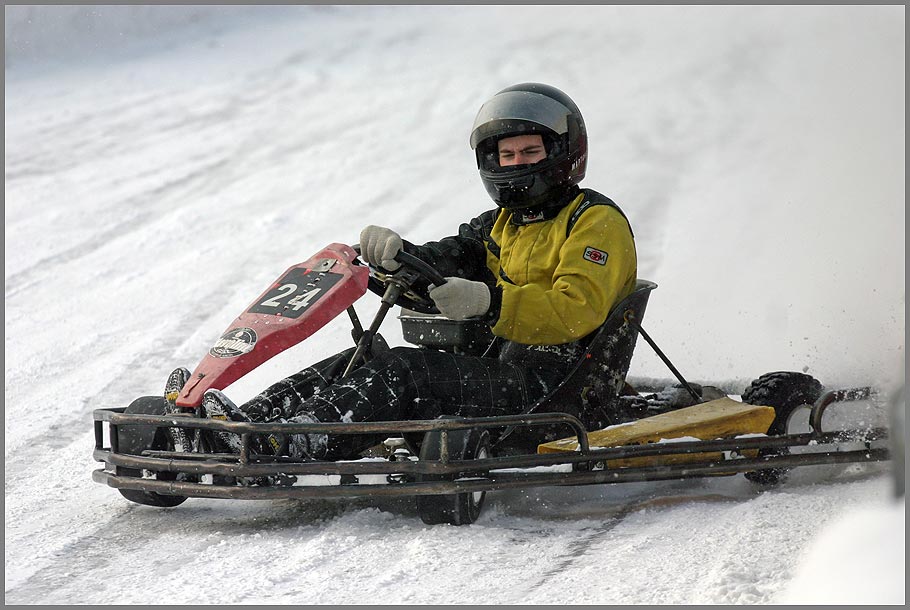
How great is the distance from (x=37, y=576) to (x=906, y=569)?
8.31 feet

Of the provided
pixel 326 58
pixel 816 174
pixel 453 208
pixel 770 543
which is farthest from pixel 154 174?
pixel 770 543

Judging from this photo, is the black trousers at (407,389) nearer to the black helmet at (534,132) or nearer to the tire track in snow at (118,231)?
the black helmet at (534,132)

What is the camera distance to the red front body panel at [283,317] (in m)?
3.88

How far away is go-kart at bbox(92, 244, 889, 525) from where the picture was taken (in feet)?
12.2

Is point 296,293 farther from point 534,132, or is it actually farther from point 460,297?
point 534,132

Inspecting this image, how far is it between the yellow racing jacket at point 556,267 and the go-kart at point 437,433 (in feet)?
0.48

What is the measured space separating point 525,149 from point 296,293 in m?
1.09

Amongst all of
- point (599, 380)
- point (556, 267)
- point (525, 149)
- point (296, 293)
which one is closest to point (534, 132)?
point (525, 149)

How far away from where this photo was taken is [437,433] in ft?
12.5

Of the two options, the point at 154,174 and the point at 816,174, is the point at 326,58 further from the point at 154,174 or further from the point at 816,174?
the point at 816,174

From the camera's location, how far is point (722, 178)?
392 inches

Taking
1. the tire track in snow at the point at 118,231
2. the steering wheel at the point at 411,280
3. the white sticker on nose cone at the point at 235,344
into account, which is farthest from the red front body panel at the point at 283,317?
the tire track in snow at the point at 118,231

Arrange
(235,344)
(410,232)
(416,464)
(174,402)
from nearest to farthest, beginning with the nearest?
(416,464) < (174,402) < (235,344) < (410,232)

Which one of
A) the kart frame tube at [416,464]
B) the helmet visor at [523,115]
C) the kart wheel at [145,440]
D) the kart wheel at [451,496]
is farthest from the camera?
the helmet visor at [523,115]
